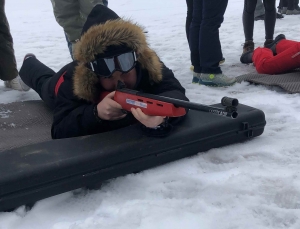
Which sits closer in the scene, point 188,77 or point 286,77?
point 286,77

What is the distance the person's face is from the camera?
6.82 ft

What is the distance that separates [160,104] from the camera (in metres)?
1.73

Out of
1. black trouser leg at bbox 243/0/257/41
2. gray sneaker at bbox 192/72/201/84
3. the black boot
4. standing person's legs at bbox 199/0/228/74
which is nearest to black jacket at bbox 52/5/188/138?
standing person's legs at bbox 199/0/228/74

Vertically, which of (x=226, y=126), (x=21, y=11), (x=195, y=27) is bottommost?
(x=21, y=11)

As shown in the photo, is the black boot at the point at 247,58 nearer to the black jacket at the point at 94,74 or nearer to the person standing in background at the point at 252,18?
the person standing in background at the point at 252,18

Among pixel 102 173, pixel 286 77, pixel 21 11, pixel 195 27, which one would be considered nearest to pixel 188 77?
pixel 195 27

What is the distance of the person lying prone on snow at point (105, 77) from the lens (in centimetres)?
201

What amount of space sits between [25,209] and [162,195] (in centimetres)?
58

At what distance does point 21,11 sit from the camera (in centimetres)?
1093

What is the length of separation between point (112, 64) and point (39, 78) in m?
1.48

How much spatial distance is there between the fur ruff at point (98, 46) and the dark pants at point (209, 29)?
1.30 meters

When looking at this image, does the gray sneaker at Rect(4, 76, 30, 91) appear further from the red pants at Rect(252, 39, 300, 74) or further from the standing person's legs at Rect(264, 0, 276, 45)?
the standing person's legs at Rect(264, 0, 276, 45)

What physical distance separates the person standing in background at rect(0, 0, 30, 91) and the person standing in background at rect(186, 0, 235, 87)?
1595 mm

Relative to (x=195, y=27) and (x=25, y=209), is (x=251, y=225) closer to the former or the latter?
(x=25, y=209)
